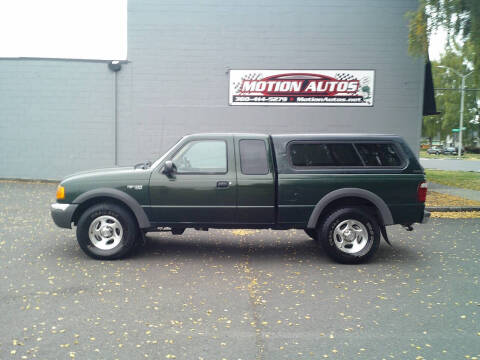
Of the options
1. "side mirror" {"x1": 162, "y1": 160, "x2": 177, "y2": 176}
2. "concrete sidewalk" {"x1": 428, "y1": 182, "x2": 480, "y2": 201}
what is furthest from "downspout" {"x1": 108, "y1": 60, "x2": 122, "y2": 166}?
"concrete sidewalk" {"x1": 428, "y1": 182, "x2": 480, "y2": 201}

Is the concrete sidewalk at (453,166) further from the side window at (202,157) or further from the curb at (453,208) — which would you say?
the side window at (202,157)

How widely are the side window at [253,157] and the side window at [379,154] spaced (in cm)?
138

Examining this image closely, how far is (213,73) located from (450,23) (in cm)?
722

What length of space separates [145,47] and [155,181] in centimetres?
963

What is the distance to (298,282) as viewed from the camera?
17.3ft

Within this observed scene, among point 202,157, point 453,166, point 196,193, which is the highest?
point 202,157

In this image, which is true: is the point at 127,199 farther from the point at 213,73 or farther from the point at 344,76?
the point at 344,76

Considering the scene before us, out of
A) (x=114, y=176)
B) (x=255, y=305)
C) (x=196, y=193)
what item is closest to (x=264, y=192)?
(x=196, y=193)

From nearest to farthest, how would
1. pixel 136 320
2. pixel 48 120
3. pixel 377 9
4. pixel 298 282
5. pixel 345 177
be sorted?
1. pixel 136 320
2. pixel 298 282
3. pixel 345 177
4. pixel 377 9
5. pixel 48 120

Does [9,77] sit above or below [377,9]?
below

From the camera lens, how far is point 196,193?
6039 millimetres

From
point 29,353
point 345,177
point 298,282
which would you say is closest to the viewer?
point 29,353

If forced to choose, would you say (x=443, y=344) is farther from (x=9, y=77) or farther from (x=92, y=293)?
(x=9, y=77)

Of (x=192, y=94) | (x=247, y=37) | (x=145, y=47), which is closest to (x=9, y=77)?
(x=145, y=47)
